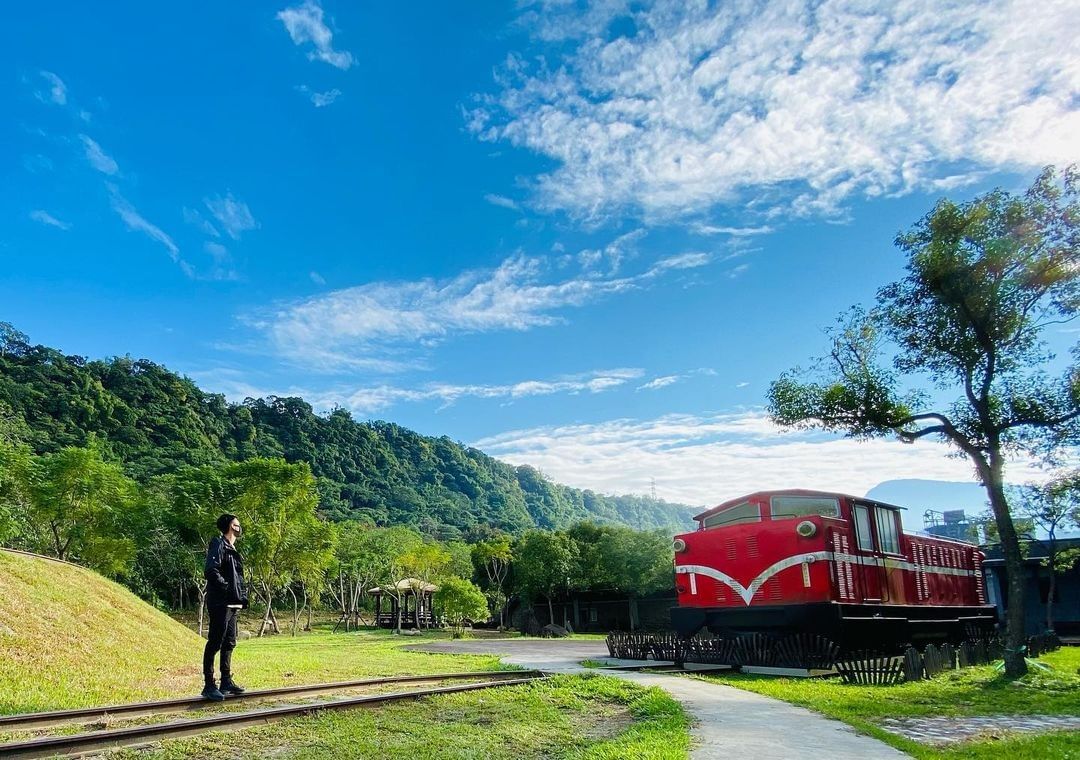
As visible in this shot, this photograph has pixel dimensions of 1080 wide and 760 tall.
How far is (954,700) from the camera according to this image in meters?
12.1

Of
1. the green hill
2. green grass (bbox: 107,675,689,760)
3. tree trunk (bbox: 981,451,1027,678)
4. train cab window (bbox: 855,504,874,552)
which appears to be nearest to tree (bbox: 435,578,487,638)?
the green hill

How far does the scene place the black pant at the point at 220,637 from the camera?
8992mm

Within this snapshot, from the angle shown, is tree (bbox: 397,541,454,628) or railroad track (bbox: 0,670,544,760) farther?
tree (bbox: 397,541,454,628)

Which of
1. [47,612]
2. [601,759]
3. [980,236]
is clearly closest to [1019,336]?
[980,236]

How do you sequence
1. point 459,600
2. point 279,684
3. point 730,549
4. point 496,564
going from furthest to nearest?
point 496,564, point 459,600, point 730,549, point 279,684

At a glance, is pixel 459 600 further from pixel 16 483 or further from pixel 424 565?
pixel 16 483

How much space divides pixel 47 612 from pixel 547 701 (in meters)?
9.81

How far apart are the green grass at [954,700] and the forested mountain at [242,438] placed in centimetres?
5846

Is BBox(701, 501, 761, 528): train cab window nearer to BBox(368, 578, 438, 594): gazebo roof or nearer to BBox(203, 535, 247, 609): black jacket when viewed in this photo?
BBox(203, 535, 247, 609): black jacket

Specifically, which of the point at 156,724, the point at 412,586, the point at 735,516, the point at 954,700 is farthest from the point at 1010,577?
the point at 412,586

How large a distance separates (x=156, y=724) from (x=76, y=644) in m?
6.32

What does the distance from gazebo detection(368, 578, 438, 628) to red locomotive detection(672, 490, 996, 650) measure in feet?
109

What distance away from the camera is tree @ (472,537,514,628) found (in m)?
56.3

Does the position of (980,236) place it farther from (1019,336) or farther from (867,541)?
(867,541)
